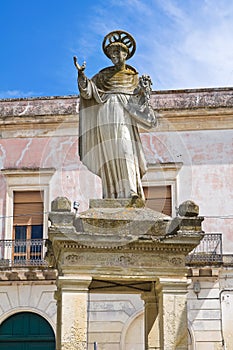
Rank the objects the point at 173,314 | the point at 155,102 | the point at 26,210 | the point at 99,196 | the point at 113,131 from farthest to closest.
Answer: the point at 155,102 < the point at 26,210 < the point at 99,196 < the point at 113,131 < the point at 173,314

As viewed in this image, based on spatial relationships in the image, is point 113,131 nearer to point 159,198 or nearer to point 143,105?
point 143,105

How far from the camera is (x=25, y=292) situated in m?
19.5

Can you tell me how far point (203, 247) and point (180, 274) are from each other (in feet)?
39.3

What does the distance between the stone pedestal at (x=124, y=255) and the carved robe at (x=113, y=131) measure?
545 millimetres

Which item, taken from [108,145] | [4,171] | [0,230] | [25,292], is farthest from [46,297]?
[108,145]

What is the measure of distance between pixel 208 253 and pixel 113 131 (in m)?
11.5

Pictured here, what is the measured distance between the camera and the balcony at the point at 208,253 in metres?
19.0

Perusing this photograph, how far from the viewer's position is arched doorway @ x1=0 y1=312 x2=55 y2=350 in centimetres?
1912

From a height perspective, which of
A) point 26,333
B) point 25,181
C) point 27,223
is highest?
point 25,181

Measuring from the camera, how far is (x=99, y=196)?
19672 millimetres

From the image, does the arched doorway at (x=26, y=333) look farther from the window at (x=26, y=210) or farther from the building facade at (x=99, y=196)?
the window at (x=26, y=210)

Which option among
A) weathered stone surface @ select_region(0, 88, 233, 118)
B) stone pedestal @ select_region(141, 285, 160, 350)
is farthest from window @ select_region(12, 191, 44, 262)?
stone pedestal @ select_region(141, 285, 160, 350)

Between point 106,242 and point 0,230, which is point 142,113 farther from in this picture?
point 0,230

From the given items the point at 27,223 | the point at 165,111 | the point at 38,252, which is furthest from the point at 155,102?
the point at 38,252
